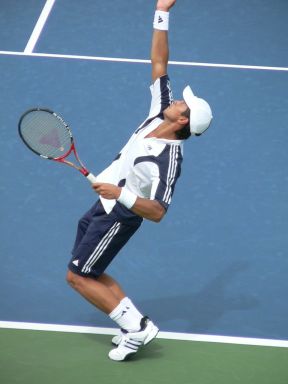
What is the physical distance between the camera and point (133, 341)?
930 cm

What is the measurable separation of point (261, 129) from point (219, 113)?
0.61 meters

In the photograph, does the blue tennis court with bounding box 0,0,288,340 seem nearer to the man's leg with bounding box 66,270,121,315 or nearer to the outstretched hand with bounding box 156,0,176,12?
the man's leg with bounding box 66,270,121,315

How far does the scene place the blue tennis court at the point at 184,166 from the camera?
10281 mm

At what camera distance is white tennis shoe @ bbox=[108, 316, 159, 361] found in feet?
30.5

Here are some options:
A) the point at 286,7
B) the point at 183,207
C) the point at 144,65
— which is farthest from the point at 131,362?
the point at 286,7

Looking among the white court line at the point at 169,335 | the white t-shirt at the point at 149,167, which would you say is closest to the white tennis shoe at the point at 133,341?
the white court line at the point at 169,335

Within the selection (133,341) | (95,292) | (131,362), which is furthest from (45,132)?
(131,362)

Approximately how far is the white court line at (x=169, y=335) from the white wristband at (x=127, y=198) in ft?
5.60

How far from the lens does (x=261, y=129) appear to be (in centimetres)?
1305

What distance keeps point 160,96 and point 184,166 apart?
276 centimetres

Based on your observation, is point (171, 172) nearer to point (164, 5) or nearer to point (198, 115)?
point (198, 115)

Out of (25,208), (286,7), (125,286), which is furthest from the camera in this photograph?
(286,7)

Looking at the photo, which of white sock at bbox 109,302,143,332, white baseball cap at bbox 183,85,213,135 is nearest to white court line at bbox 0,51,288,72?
white baseball cap at bbox 183,85,213,135

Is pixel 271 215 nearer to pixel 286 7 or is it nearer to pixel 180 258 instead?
pixel 180 258
